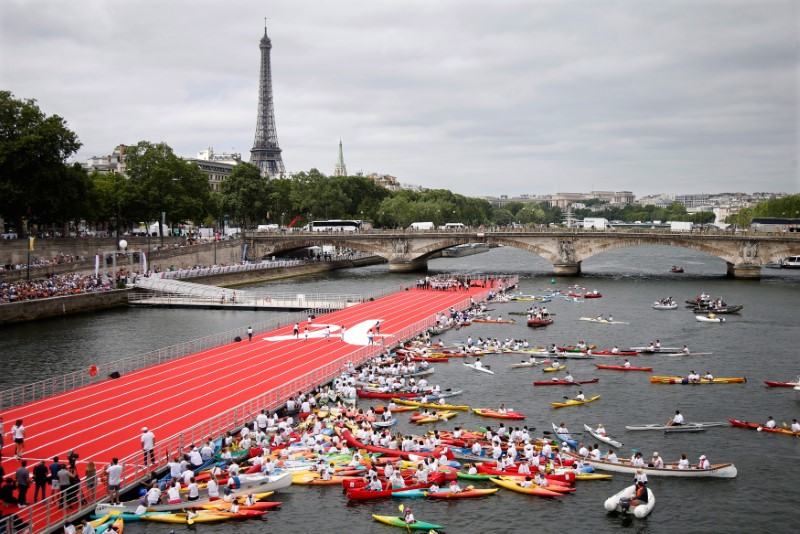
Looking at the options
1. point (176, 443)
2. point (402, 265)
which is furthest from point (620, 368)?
point (402, 265)

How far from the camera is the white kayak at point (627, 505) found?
91.0ft

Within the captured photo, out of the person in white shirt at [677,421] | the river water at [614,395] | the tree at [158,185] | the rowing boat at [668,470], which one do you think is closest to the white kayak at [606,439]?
the river water at [614,395]

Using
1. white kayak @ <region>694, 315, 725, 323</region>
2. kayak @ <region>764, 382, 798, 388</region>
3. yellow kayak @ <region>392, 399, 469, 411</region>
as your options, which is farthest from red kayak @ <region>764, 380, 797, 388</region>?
white kayak @ <region>694, 315, 725, 323</region>

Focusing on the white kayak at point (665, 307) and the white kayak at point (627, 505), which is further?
the white kayak at point (665, 307)

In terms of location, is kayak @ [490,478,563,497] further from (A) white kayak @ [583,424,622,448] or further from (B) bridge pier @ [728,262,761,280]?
(B) bridge pier @ [728,262,761,280]

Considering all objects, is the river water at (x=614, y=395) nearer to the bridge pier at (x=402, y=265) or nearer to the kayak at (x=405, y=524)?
the kayak at (x=405, y=524)

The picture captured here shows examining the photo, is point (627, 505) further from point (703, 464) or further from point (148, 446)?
point (148, 446)

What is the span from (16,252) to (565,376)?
72277mm

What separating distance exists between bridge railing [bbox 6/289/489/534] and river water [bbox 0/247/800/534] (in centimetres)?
219

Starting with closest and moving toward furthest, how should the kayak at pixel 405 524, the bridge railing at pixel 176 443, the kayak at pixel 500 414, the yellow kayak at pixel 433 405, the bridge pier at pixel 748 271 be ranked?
the bridge railing at pixel 176 443
the kayak at pixel 405 524
the kayak at pixel 500 414
the yellow kayak at pixel 433 405
the bridge pier at pixel 748 271

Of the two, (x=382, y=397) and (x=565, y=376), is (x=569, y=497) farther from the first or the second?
(x=565, y=376)

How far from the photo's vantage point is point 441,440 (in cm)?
3397

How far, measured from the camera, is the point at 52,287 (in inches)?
2963

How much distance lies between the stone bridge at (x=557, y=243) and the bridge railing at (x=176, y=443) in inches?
2827
